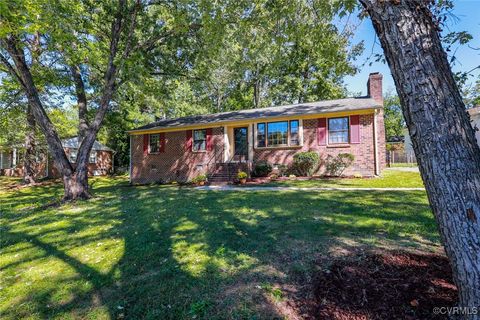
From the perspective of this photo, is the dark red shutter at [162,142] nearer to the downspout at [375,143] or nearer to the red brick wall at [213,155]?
the red brick wall at [213,155]

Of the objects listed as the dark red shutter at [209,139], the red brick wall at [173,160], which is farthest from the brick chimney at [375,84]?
the dark red shutter at [209,139]

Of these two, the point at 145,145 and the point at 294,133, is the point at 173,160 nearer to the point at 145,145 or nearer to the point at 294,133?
the point at 145,145

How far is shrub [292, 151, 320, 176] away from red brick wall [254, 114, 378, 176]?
359 mm

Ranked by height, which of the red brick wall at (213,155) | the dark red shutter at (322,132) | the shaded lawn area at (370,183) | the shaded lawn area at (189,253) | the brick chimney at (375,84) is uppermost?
the brick chimney at (375,84)

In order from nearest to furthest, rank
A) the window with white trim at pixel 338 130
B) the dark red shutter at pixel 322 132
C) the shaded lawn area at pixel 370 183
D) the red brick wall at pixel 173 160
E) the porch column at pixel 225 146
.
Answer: the shaded lawn area at pixel 370 183 → the window with white trim at pixel 338 130 → the dark red shutter at pixel 322 132 → the porch column at pixel 225 146 → the red brick wall at pixel 173 160

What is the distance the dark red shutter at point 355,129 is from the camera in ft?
39.3

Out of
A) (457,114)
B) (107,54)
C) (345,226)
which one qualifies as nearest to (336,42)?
(345,226)

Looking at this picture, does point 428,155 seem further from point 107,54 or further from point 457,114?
point 107,54

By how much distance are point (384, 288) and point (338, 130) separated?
11.0 metres

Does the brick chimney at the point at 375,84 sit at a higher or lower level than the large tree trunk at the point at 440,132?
higher

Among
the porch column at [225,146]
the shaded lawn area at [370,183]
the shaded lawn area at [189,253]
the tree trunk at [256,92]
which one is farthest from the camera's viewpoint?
the tree trunk at [256,92]

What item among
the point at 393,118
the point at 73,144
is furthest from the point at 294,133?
the point at 393,118

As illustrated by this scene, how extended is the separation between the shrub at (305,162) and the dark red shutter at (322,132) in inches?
28.3

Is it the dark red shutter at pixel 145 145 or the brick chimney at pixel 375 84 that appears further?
the dark red shutter at pixel 145 145
